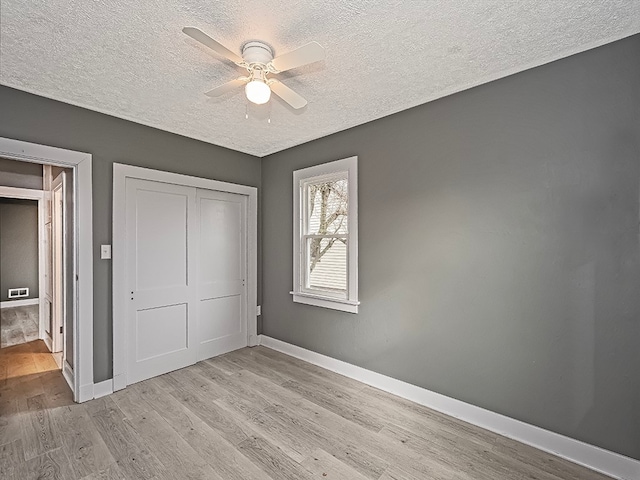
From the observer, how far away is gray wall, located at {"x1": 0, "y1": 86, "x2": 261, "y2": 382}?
8.04 ft

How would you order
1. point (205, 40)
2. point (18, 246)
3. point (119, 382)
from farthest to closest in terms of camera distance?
point (18, 246) → point (119, 382) → point (205, 40)

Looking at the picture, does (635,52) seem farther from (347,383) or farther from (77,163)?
(77,163)

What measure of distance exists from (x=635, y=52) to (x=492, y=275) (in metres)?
1.55

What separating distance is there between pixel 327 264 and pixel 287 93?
1928mm

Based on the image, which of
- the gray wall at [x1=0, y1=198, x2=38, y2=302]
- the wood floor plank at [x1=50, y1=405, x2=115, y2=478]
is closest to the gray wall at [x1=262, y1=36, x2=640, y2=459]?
the wood floor plank at [x1=50, y1=405, x2=115, y2=478]

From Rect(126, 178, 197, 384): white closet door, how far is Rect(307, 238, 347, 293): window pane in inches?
53.0

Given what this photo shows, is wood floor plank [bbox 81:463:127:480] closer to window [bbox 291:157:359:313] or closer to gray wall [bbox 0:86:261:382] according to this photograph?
gray wall [bbox 0:86:261:382]

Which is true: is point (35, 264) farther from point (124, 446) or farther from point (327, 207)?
point (327, 207)

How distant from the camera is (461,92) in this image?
8.13ft

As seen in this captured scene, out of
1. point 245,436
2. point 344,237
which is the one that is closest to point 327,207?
point 344,237

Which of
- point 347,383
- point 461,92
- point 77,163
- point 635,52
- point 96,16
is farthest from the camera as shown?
point 347,383

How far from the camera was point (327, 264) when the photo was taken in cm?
351

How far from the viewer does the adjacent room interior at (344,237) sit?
183cm

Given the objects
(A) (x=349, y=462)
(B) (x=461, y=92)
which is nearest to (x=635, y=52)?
(B) (x=461, y=92)
